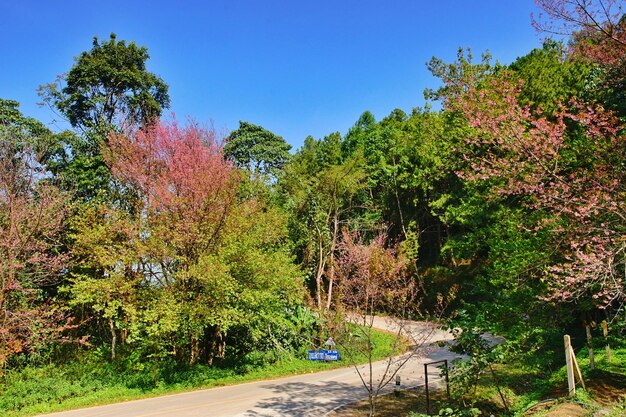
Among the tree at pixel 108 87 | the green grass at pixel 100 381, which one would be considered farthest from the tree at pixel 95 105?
the green grass at pixel 100 381

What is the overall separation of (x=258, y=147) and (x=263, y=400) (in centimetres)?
3112

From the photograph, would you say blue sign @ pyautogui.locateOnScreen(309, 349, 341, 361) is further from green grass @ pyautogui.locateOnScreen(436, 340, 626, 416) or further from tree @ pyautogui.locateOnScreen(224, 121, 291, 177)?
tree @ pyautogui.locateOnScreen(224, 121, 291, 177)

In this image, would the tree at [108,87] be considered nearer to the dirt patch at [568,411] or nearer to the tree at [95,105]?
the tree at [95,105]

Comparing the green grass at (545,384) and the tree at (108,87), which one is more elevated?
the tree at (108,87)

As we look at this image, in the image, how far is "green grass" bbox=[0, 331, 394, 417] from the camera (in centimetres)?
1156

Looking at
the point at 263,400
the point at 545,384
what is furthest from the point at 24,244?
the point at 545,384

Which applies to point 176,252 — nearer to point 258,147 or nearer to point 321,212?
point 321,212

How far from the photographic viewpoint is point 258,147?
40.3m

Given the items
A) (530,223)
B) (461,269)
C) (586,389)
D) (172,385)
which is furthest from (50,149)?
(461,269)

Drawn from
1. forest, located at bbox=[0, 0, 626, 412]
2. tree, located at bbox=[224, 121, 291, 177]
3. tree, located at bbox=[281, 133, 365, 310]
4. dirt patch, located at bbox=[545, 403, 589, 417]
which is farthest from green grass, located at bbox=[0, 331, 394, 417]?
tree, located at bbox=[224, 121, 291, 177]

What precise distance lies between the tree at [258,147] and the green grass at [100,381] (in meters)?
26.3

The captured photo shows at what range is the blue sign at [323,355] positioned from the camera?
16766mm

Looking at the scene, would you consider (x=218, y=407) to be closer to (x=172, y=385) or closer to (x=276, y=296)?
(x=172, y=385)

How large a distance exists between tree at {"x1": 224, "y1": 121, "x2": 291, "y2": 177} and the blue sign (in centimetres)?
2476
